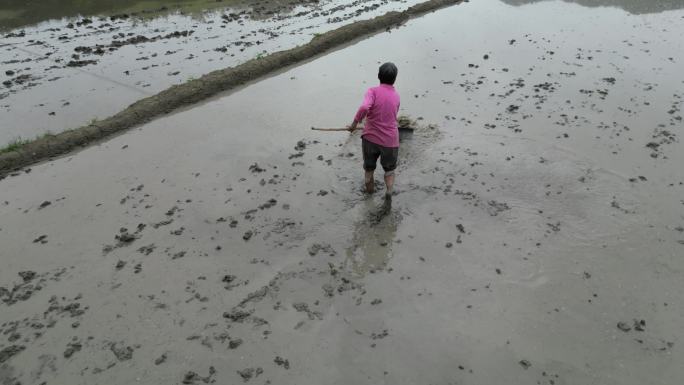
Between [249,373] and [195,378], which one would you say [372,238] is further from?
[195,378]

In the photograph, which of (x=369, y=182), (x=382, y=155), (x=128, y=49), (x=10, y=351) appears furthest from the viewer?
(x=128, y=49)

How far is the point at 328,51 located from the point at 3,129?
5912 millimetres

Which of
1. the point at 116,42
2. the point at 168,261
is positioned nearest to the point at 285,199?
the point at 168,261

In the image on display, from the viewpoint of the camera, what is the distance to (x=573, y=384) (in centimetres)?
283

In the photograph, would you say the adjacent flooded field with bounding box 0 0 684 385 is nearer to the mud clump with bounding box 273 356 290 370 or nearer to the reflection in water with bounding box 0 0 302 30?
the mud clump with bounding box 273 356 290 370

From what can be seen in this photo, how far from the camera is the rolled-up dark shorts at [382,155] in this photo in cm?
434

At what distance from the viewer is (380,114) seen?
420cm

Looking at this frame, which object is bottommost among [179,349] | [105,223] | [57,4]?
[179,349]

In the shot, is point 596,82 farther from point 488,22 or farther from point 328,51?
point 328,51

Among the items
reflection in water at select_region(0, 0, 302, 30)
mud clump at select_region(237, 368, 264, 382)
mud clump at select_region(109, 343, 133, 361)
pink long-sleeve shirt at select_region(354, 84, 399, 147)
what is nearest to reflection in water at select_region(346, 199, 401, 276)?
pink long-sleeve shirt at select_region(354, 84, 399, 147)

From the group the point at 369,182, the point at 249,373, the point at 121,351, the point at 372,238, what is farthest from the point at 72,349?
the point at 369,182

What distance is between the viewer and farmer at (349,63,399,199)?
408 cm

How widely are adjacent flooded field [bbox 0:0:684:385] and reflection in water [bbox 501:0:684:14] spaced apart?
6667 millimetres

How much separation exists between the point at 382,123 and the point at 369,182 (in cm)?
72
